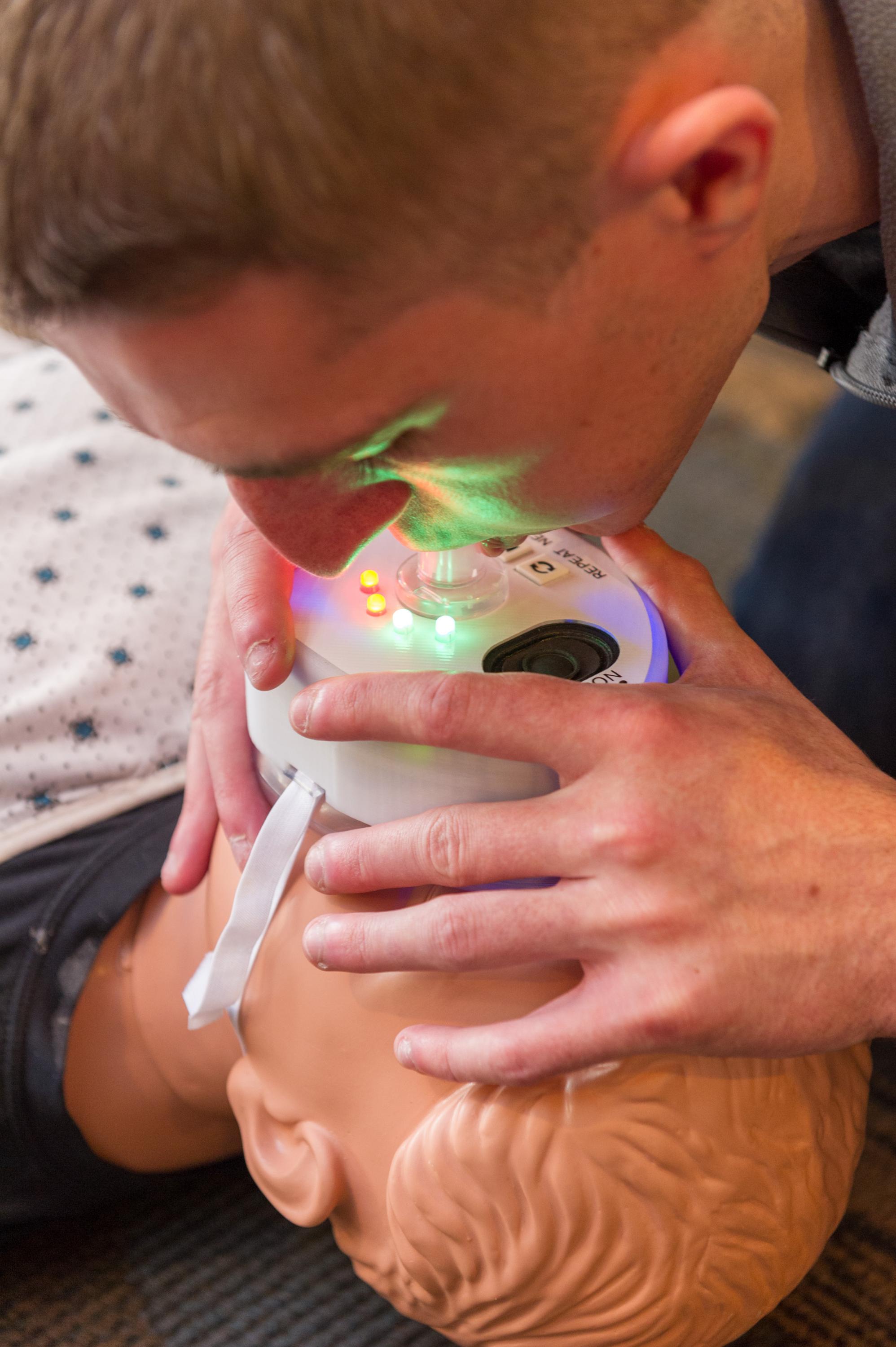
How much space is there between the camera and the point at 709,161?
1.51 ft

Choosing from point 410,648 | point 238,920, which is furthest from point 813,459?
point 238,920

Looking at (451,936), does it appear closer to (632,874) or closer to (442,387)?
(632,874)

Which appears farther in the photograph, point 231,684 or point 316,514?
point 231,684

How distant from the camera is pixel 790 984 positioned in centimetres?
55

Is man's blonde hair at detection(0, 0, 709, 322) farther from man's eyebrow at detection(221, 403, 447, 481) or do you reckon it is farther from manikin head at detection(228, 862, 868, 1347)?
manikin head at detection(228, 862, 868, 1347)

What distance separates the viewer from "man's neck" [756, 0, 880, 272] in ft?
1.81

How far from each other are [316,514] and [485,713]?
0.14 metres

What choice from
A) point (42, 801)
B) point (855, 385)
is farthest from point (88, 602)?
point (855, 385)

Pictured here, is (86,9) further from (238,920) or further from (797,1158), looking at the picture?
(797,1158)

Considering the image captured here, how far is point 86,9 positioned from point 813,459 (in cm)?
108

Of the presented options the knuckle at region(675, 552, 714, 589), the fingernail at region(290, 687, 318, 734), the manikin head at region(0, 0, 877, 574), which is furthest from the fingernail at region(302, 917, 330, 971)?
the knuckle at region(675, 552, 714, 589)

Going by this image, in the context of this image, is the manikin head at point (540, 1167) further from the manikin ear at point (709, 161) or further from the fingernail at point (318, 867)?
the manikin ear at point (709, 161)

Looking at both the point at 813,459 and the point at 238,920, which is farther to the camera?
the point at 813,459

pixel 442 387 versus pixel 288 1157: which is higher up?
pixel 442 387
